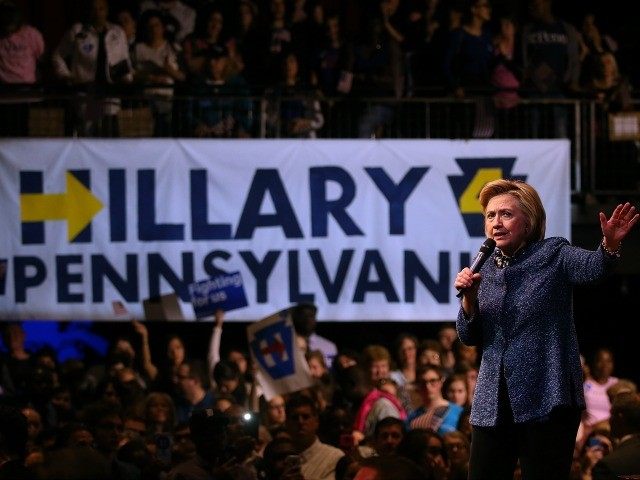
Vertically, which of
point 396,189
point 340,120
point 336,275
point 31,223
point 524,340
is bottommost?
point 336,275

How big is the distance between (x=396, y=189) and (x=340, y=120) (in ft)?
4.12

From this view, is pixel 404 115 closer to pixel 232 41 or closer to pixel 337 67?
pixel 337 67

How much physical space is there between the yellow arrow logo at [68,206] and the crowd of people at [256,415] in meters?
1.04

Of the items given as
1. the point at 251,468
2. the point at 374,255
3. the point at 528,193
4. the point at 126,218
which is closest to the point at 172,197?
the point at 126,218

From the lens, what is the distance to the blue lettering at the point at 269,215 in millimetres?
12375

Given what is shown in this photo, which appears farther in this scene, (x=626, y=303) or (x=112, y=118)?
(x=626, y=303)

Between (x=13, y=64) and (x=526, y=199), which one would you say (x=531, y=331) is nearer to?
(x=526, y=199)

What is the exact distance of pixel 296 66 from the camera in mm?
13375

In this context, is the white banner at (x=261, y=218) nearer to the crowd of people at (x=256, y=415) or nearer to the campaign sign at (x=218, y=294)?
the campaign sign at (x=218, y=294)

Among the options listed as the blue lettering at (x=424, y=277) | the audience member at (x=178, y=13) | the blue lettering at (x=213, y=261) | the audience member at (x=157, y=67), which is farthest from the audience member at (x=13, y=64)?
the blue lettering at (x=424, y=277)

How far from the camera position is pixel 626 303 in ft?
53.2

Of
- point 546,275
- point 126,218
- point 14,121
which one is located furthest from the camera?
point 14,121

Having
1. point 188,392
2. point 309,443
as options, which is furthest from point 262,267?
point 309,443

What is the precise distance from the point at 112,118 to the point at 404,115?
108 inches
